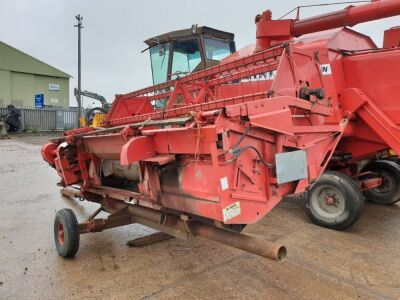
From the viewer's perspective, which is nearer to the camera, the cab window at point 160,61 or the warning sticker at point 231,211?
the warning sticker at point 231,211

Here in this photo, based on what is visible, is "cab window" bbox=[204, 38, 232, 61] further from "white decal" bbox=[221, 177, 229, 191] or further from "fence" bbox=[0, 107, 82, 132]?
"fence" bbox=[0, 107, 82, 132]

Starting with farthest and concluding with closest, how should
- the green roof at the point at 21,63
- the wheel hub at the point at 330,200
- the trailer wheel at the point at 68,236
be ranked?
the green roof at the point at 21,63 → the wheel hub at the point at 330,200 → the trailer wheel at the point at 68,236

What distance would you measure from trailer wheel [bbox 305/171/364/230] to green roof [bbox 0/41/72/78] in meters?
31.8

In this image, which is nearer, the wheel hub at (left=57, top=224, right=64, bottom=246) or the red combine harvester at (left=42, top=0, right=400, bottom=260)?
the red combine harvester at (left=42, top=0, right=400, bottom=260)

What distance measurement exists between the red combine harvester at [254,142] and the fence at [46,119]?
16.3 m

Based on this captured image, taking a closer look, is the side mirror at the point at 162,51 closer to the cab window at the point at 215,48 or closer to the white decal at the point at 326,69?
the cab window at the point at 215,48

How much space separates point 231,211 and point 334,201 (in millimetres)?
2512

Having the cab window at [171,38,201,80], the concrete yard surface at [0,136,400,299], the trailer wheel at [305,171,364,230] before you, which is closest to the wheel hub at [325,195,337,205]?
the trailer wheel at [305,171,364,230]

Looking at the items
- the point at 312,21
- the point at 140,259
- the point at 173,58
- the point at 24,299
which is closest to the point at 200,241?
the point at 140,259

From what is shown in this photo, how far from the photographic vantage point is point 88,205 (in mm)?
5582

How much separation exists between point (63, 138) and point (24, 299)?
1747 millimetres

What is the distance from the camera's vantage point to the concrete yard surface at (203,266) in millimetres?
2838

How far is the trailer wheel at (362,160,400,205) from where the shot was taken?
5.52m

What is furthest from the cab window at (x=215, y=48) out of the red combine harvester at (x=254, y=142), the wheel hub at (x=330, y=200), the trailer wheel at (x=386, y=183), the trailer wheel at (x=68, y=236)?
the trailer wheel at (x=68, y=236)
